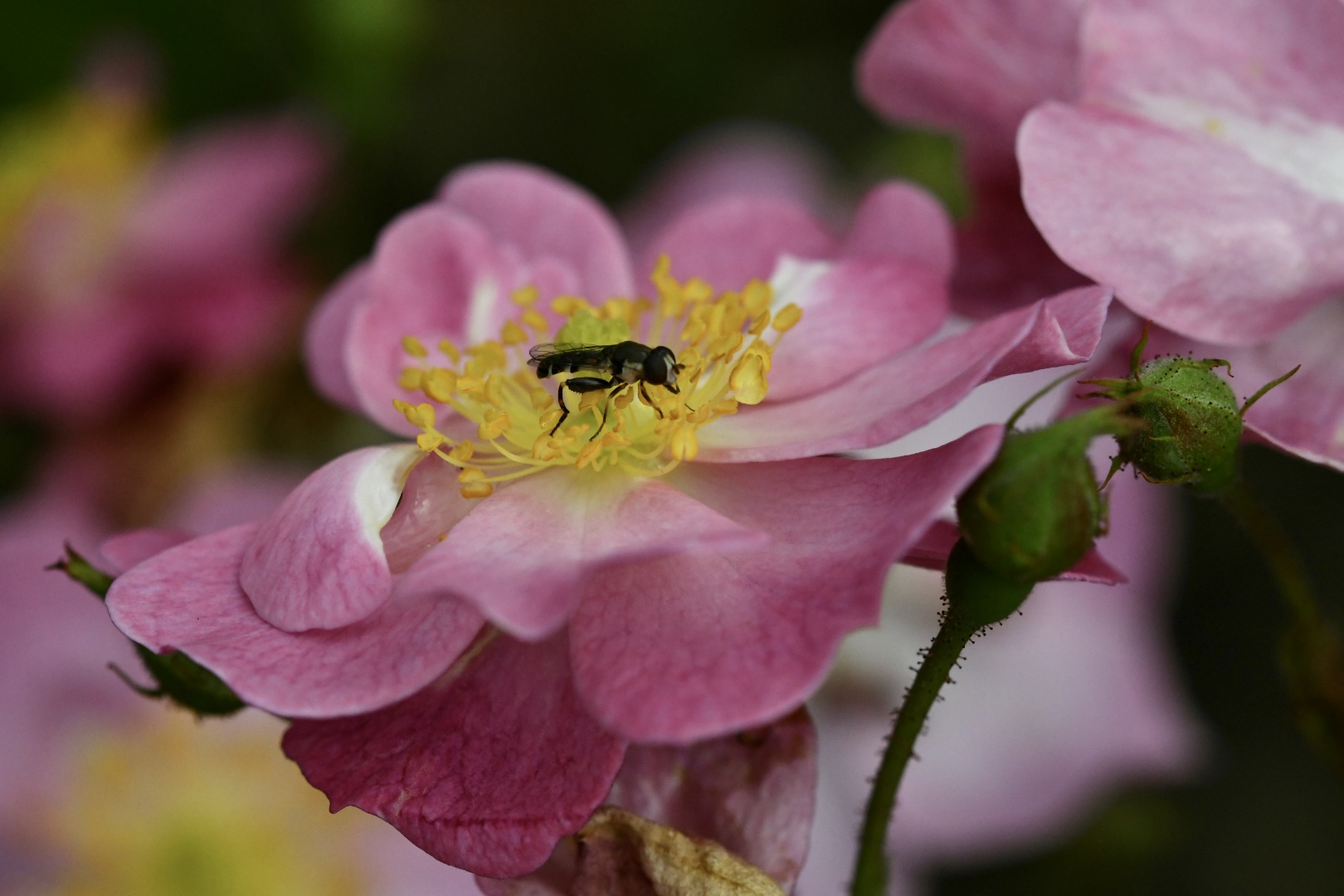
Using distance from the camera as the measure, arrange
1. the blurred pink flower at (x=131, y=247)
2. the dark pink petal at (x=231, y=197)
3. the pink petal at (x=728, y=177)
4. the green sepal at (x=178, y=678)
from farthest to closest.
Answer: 1. the pink petal at (x=728, y=177)
2. the dark pink petal at (x=231, y=197)
3. the blurred pink flower at (x=131, y=247)
4. the green sepal at (x=178, y=678)

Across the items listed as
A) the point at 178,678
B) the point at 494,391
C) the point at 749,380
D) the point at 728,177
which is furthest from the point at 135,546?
the point at 728,177

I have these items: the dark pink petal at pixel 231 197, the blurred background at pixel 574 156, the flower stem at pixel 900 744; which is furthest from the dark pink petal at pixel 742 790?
the dark pink petal at pixel 231 197

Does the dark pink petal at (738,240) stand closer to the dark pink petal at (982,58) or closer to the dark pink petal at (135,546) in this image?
the dark pink petal at (982,58)

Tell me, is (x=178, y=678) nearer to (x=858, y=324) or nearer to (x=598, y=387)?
(x=598, y=387)

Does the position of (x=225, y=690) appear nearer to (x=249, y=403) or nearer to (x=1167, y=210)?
(x=1167, y=210)

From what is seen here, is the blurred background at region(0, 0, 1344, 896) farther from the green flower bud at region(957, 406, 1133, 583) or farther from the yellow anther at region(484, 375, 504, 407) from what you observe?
the green flower bud at region(957, 406, 1133, 583)

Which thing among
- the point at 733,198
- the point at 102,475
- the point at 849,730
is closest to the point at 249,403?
the point at 102,475

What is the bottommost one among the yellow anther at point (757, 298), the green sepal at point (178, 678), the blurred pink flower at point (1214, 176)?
the green sepal at point (178, 678)
